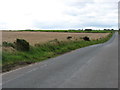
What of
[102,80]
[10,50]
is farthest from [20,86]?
[10,50]

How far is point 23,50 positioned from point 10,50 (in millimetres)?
1995

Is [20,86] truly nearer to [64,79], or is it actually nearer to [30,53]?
[64,79]

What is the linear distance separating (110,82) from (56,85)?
2.13 metres

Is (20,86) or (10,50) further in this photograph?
(10,50)

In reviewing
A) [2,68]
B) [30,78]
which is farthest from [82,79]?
[2,68]

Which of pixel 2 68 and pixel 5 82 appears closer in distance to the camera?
pixel 5 82

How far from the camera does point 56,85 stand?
309 inches

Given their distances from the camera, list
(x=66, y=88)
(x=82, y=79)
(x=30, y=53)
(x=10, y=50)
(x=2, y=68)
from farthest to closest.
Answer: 1. (x=30, y=53)
2. (x=10, y=50)
3. (x=2, y=68)
4. (x=82, y=79)
5. (x=66, y=88)

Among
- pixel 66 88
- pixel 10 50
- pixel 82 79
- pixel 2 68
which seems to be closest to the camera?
pixel 66 88

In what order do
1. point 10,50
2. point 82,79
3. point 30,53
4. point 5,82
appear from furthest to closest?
point 30,53 → point 10,50 → point 82,79 → point 5,82

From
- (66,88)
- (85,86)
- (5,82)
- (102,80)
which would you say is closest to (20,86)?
(5,82)

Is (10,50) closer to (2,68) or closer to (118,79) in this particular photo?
(2,68)

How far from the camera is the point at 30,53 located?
18250mm

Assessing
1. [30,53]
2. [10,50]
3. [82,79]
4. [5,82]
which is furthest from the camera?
[30,53]
